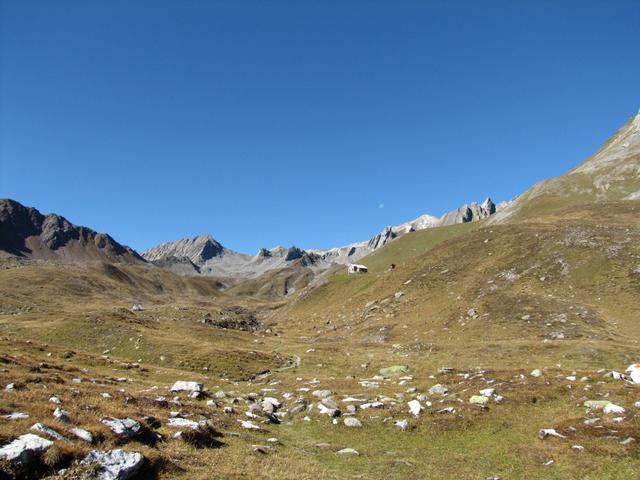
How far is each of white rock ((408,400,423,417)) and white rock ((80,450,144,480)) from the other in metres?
18.3

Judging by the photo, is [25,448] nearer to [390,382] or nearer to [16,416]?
[16,416]

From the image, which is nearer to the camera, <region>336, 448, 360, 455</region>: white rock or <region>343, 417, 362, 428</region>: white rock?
<region>336, 448, 360, 455</region>: white rock

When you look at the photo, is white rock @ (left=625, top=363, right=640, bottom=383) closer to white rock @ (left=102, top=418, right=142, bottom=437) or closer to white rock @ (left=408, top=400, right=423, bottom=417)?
white rock @ (left=408, top=400, right=423, bottom=417)

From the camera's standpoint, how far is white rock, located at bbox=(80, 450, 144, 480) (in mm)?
14016

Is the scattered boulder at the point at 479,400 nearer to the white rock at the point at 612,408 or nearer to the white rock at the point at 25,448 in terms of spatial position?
the white rock at the point at 612,408

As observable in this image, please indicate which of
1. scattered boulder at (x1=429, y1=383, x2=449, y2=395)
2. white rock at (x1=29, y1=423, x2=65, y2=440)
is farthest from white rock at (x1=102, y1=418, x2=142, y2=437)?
scattered boulder at (x1=429, y1=383, x2=449, y2=395)

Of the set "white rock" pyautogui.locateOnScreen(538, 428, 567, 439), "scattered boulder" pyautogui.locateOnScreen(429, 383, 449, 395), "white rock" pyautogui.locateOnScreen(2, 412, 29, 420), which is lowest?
"white rock" pyautogui.locateOnScreen(538, 428, 567, 439)

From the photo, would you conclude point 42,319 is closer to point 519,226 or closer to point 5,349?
point 5,349

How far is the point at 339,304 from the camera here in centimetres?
11088

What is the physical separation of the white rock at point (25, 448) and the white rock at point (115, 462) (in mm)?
1317

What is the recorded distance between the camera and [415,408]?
2892cm

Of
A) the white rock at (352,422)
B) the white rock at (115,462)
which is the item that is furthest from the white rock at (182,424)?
the white rock at (352,422)

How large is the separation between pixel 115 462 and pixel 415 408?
64.8 feet

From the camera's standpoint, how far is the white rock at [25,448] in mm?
13023
